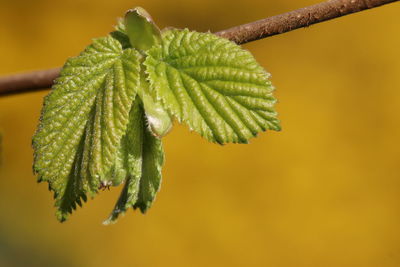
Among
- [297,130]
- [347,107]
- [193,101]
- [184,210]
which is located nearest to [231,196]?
[184,210]

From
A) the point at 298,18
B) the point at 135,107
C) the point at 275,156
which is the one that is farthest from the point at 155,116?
the point at 275,156

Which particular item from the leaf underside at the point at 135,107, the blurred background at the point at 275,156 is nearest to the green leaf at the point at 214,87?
the leaf underside at the point at 135,107

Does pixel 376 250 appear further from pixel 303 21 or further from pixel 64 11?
pixel 303 21

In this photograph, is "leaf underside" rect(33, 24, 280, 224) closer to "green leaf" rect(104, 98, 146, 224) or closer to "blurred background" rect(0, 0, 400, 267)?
"green leaf" rect(104, 98, 146, 224)

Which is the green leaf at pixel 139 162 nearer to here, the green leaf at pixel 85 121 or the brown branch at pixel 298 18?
the green leaf at pixel 85 121

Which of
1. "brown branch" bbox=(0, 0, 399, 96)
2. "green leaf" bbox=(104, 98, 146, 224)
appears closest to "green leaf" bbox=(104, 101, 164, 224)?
"green leaf" bbox=(104, 98, 146, 224)

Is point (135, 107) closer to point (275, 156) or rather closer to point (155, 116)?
point (155, 116)

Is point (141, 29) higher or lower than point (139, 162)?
higher
